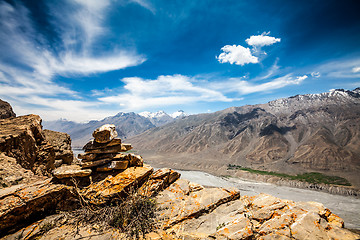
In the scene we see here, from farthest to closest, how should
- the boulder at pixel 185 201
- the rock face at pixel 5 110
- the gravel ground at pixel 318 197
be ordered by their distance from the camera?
the gravel ground at pixel 318 197 → the rock face at pixel 5 110 → the boulder at pixel 185 201

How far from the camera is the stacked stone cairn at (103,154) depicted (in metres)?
8.45

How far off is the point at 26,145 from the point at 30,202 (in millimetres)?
7355

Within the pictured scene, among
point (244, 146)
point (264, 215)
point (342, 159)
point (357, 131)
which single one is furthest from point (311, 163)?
point (264, 215)

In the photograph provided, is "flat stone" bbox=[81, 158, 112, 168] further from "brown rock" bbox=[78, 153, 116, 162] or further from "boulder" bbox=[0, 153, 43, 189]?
"boulder" bbox=[0, 153, 43, 189]

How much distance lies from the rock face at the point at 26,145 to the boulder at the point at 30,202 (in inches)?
195

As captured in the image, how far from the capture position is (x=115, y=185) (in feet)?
25.6

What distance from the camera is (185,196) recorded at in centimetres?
854

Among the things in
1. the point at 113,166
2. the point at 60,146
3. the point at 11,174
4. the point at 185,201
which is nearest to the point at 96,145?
the point at 113,166

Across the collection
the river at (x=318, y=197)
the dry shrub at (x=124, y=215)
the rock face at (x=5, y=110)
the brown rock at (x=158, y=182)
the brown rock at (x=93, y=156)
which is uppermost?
the rock face at (x=5, y=110)

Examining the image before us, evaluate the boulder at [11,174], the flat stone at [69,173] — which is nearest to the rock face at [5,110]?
the boulder at [11,174]

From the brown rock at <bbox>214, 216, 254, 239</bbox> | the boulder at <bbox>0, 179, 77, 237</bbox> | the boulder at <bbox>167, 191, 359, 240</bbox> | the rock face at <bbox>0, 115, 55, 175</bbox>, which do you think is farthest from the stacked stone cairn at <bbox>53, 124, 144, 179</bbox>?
the brown rock at <bbox>214, 216, 254, 239</bbox>

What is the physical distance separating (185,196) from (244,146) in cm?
16875

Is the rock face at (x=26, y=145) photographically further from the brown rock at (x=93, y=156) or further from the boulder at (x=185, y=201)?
the boulder at (x=185, y=201)

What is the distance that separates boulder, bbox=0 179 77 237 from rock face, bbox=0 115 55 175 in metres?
4.96
